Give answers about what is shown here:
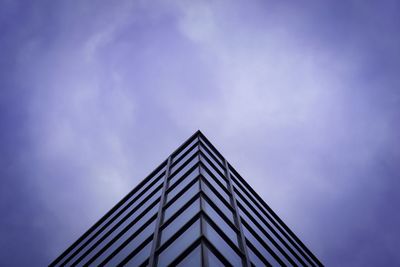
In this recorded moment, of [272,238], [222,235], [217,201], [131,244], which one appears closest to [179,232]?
[222,235]

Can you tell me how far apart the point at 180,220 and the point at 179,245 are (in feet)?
4.33

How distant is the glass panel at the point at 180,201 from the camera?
11.0 metres

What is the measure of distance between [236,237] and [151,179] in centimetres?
961

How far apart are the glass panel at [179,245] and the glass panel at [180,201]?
1.90 m

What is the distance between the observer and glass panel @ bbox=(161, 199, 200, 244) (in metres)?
9.61

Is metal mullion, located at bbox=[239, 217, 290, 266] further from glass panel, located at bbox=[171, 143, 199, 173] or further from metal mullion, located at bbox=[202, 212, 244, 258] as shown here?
glass panel, located at bbox=[171, 143, 199, 173]

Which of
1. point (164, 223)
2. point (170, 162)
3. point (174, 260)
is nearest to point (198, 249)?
point (174, 260)

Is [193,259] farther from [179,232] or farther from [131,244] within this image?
[131,244]

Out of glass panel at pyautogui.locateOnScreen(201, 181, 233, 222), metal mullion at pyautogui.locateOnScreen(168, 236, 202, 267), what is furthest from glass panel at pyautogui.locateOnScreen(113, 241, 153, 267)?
glass panel at pyautogui.locateOnScreen(201, 181, 233, 222)

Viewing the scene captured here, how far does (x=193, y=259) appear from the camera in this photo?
7.76m

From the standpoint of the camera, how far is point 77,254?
56.3 feet

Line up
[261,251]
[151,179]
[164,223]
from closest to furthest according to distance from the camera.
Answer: [164,223] < [261,251] < [151,179]

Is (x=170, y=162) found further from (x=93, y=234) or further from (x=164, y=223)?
(x=164, y=223)

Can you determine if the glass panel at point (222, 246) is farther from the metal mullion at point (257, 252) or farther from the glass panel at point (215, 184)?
the glass panel at point (215, 184)
